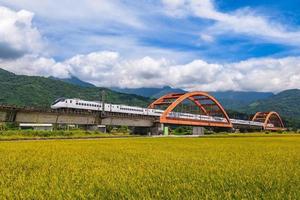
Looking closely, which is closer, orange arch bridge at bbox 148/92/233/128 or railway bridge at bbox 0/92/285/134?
railway bridge at bbox 0/92/285/134

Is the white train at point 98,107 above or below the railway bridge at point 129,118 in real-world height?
above

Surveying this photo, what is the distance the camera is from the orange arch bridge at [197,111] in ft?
380

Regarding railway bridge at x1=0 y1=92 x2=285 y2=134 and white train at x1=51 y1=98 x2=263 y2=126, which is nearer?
railway bridge at x1=0 y1=92 x2=285 y2=134

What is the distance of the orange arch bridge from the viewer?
116 metres

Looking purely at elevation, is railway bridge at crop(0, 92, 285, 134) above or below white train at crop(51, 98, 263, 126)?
below

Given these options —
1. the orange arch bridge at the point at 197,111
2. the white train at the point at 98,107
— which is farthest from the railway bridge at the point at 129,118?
the white train at the point at 98,107

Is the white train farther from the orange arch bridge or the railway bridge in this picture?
the orange arch bridge

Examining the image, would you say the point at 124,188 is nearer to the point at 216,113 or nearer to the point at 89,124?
the point at 89,124

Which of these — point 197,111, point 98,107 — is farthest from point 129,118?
point 197,111

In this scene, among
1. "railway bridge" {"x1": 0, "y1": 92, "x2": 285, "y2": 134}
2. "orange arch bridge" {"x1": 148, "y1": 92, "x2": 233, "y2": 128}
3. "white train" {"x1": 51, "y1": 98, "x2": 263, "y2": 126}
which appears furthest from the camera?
"orange arch bridge" {"x1": 148, "y1": 92, "x2": 233, "y2": 128}

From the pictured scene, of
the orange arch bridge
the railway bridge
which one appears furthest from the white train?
the orange arch bridge

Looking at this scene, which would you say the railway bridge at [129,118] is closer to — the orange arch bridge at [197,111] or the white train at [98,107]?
the orange arch bridge at [197,111]

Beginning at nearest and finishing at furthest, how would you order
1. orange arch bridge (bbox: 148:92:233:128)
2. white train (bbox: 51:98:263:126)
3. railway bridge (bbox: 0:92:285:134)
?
1. railway bridge (bbox: 0:92:285:134)
2. white train (bbox: 51:98:263:126)
3. orange arch bridge (bbox: 148:92:233:128)

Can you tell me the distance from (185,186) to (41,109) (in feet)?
226
